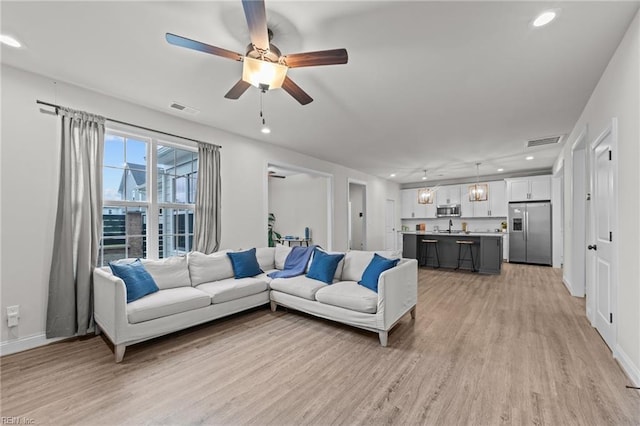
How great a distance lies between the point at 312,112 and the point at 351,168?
12.6 ft

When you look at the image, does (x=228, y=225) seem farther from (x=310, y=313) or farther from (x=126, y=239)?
(x=310, y=313)

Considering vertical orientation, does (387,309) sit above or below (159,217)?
below

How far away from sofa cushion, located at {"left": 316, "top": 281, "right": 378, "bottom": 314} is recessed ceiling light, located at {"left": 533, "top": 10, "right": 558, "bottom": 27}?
2.69 metres

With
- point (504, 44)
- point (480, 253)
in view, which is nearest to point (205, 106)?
point (504, 44)

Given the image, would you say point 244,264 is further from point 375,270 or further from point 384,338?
point 384,338

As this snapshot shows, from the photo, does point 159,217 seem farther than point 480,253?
No

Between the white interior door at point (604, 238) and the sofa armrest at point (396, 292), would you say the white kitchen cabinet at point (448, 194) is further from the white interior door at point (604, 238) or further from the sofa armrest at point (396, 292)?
the sofa armrest at point (396, 292)

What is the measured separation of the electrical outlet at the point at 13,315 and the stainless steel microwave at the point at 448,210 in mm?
9731

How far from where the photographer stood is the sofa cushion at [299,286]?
3362 millimetres

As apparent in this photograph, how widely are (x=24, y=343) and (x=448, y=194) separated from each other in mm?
9939

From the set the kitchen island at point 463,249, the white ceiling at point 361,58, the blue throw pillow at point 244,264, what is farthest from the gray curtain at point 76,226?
the kitchen island at point 463,249

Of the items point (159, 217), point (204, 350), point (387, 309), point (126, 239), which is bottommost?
point (204, 350)

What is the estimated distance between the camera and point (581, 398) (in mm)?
1912

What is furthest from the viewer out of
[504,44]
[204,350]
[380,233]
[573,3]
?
[380,233]
